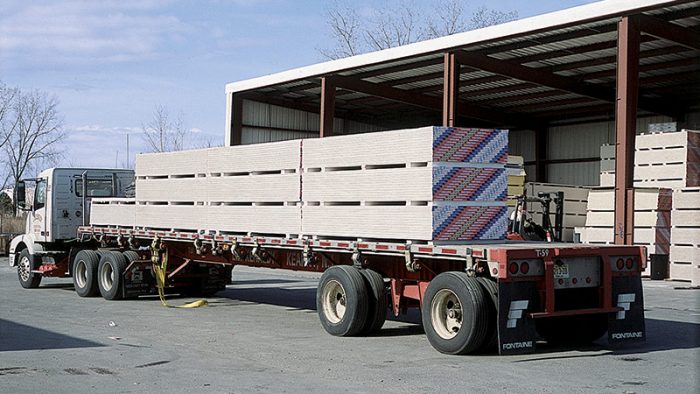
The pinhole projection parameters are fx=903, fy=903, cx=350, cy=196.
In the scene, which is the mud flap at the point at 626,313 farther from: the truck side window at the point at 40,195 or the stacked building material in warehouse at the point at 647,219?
the truck side window at the point at 40,195

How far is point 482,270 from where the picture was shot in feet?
35.0

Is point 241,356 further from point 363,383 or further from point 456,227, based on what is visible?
point 456,227

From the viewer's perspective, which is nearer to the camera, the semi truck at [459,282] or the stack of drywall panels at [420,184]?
the semi truck at [459,282]

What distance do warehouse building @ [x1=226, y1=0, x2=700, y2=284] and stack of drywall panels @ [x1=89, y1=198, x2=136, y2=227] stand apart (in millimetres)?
8207

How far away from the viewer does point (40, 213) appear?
2055cm

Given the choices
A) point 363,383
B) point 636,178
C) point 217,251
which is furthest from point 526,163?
point 363,383

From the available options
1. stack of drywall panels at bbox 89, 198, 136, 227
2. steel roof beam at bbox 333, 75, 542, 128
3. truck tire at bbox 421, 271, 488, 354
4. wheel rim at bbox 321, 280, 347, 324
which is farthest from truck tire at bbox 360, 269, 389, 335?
steel roof beam at bbox 333, 75, 542, 128

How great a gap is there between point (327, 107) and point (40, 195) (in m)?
9.10

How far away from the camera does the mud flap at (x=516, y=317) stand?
405 inches

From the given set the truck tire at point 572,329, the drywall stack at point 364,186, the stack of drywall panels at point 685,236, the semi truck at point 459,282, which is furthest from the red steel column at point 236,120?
the truck tire at point 572,329

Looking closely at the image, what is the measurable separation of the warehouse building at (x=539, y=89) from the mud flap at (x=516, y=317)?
8.45m

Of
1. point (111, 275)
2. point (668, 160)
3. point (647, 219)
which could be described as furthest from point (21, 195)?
point (668, 160)

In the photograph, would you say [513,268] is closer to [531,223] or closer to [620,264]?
[620,264]

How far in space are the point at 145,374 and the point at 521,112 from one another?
91.4 ft
